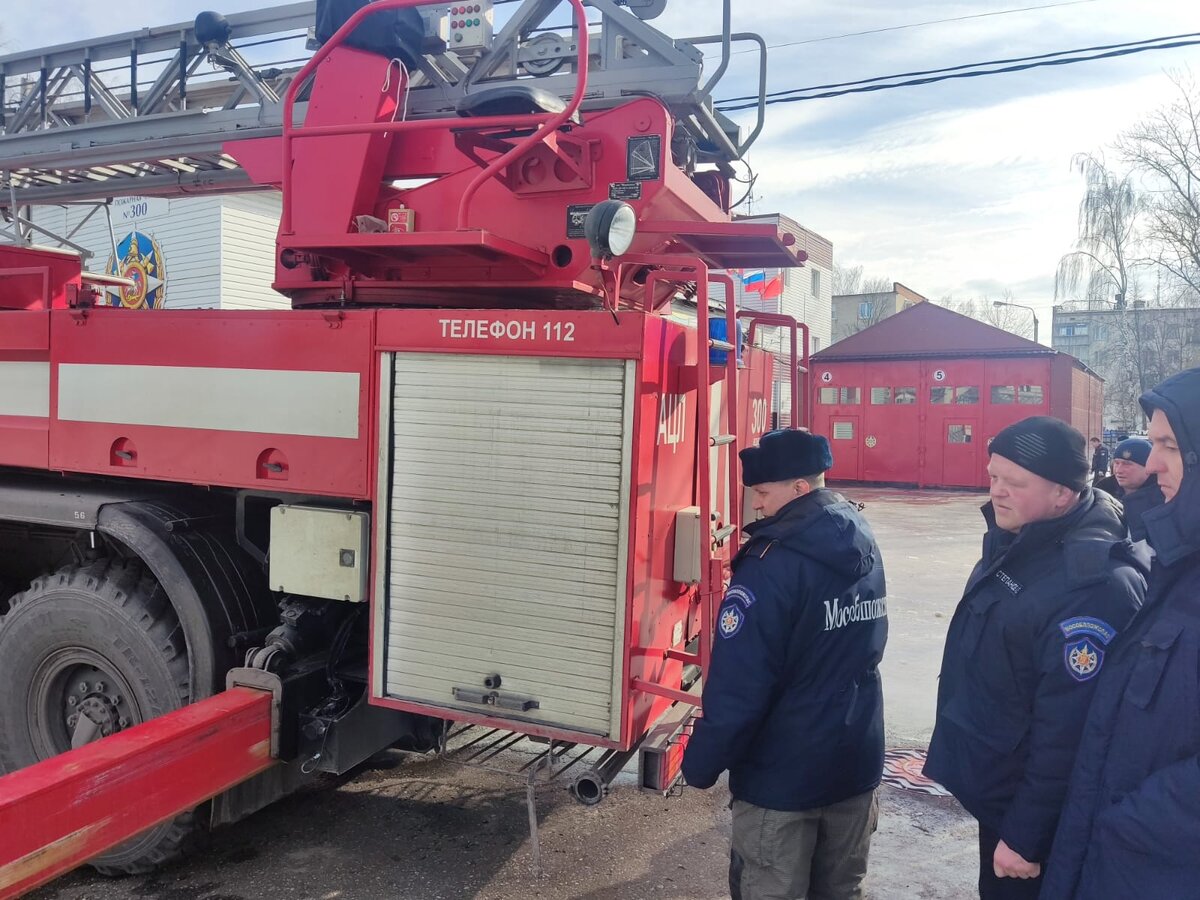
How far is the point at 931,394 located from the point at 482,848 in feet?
64.1

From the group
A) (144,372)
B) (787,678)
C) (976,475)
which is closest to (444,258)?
(144,372)

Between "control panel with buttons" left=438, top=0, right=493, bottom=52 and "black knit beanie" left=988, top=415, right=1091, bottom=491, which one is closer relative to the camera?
"black knit beanie" left=988, top=415, right=1091, bottom=491

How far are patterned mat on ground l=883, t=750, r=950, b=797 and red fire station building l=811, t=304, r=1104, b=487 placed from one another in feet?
54.7

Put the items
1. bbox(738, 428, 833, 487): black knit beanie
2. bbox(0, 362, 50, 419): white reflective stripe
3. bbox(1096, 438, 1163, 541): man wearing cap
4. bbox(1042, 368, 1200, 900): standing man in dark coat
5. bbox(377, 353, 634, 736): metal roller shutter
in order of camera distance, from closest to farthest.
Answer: bbox(1042, 368, 1200, 900): standing man in dark coat → bbox(738, 428, 833, 487): black knit beanie → bbox(377, 353, 634, 736): metal roller shutter → bbox(0, 362, 50, 419): white reflective stripe → bbox(1096, 438, 1163, 541): man wearing cap

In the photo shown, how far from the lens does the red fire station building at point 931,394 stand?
66.7 feet

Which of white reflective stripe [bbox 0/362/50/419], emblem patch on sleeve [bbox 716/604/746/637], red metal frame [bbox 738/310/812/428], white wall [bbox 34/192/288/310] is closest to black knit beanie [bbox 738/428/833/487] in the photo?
emblem patch on sleeve [bbox 716/604/746/637]

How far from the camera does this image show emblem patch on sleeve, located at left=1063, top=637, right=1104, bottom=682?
208cm

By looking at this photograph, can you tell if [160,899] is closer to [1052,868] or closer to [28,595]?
[28,595]

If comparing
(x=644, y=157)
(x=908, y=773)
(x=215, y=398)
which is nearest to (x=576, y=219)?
(x=644, y=157)

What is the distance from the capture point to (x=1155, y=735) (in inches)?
72.4

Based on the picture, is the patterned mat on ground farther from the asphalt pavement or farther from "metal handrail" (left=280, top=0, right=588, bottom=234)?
"metal handrail" (left=280, top=0, right=588, bottom=234)

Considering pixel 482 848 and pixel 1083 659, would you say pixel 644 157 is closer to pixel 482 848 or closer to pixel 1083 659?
pixel 1083 659

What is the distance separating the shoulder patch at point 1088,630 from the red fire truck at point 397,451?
3.72 ft

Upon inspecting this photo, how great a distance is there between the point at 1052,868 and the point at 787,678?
78 centimetres
